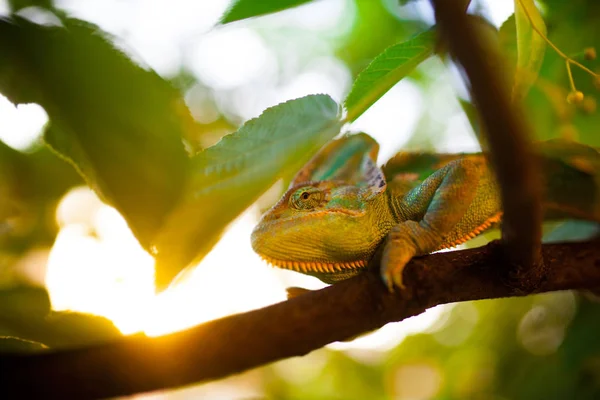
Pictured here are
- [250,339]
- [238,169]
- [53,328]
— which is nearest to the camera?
[238,169]

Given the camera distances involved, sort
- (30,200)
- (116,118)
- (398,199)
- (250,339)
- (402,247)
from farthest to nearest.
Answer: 1. (30,200)
2. (398,199)
3. (402,247)
4. (250,339)
5. (116,118)

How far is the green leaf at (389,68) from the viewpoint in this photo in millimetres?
837

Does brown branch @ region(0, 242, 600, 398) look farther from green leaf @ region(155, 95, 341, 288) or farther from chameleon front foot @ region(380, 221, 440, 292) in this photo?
green leaf @ region(155, 95, 341, 288)

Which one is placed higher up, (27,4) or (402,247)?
(27,4)

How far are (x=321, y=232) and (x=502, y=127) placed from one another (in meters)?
0.68

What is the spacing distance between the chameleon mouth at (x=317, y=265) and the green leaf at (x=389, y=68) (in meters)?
0.54

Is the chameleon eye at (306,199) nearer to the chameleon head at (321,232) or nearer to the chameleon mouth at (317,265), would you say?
the chameleon head at (321,232)

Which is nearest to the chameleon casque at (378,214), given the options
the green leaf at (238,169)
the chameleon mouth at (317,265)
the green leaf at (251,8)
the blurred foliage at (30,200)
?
the chameleon mouth at (317,265)

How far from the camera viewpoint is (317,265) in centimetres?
127

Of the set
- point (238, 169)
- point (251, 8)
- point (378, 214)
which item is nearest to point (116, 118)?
point (238, 169)

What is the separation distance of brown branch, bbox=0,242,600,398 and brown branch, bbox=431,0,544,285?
144 millimetres

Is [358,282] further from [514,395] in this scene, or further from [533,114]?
[514,395]

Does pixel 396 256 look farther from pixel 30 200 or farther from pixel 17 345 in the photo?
pixel 30 200

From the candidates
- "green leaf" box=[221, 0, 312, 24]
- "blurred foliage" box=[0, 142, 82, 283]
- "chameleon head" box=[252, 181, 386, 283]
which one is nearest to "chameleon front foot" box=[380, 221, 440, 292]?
"chameleon head" box=[252, 181, 386, 283]
